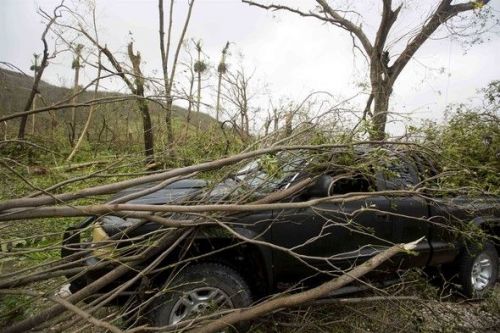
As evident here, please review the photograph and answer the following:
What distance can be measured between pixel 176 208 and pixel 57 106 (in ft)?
3.63

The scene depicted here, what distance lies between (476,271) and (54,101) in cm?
1054

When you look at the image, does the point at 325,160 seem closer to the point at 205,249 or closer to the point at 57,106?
the point at 205,249

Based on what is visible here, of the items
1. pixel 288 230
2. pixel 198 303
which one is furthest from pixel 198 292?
pixel 288 230

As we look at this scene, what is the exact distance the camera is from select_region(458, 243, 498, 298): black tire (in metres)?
3.97

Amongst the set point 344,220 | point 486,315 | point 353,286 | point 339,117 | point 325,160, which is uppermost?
point 339,117

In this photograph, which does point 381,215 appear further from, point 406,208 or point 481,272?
point 481,272

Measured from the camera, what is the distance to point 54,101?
10094 mm

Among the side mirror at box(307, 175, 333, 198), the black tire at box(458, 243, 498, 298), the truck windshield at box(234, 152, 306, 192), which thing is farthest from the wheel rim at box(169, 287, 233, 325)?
the black tire at box(458, 243, 498, 298)

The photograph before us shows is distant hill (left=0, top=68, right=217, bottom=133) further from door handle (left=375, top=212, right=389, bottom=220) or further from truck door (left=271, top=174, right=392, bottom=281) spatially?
door handle (left=375, top=212, right=389, bottom=220)

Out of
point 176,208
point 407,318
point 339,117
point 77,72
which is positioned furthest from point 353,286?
point 77,72

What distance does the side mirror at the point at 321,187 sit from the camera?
2992 mm

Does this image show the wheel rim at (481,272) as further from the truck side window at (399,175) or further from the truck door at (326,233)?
the truck door at (326,233)

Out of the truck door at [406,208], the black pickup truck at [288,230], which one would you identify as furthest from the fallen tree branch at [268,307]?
the truck door at [406,208]

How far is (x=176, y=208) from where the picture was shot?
2242 millimetres
